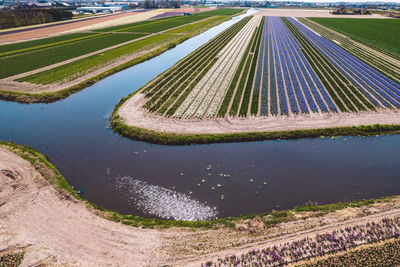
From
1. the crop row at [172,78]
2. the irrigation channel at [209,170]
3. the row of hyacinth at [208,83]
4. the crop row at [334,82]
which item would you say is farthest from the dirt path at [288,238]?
the crop row at [172,78]

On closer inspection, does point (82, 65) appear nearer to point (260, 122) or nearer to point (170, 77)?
point (170, 77)

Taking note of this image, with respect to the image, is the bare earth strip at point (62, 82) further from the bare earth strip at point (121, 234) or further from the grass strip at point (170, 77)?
the bare earth strip at point (121, 234)

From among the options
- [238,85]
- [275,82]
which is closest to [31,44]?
[238,85]

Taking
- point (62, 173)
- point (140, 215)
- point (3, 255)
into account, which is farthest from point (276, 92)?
point (3, 255)

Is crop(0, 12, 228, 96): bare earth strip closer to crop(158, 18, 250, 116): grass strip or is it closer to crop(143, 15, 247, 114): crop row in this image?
crop(143, 15, 247, 114): crop row

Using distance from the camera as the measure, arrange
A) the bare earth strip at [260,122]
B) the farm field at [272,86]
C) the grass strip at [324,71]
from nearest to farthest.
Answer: the bare earth strip at [260,122] < the farm field at [272,86] < the grass strip at [324,71]

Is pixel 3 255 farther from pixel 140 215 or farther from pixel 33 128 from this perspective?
pixel 33 128

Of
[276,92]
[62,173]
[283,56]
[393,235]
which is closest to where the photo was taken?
[393,235]
